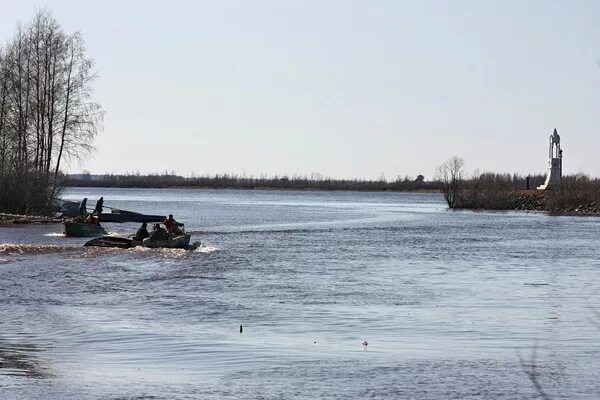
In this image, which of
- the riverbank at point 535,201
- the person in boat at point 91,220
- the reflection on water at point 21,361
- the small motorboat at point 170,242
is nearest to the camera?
the reflection on water at point 21,361

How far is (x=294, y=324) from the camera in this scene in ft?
74.0

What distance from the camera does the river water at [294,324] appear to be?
16.1 meters

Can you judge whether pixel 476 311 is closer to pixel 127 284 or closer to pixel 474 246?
pixel 127 284

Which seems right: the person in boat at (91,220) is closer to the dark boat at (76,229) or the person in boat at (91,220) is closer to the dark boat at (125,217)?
the dark boat at (76,229)

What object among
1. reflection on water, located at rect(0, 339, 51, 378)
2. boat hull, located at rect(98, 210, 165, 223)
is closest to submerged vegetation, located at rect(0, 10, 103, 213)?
boat hull, located at rect(98, 210, 165, 223)

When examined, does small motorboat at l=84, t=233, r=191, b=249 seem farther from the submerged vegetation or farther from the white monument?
the white monument

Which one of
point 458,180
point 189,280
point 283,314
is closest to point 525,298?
point 283,314

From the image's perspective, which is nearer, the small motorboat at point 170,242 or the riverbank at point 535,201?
the small motorboat at point 170,242

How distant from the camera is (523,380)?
1655cm

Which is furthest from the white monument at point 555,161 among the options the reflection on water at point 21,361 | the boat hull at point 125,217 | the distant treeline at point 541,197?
the reflection on water at point 21,361

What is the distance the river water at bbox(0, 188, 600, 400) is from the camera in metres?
16.1

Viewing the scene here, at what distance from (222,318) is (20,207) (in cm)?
4393

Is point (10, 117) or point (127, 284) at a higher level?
point (10, 117)

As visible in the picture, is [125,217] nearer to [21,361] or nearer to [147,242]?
[147,242]
